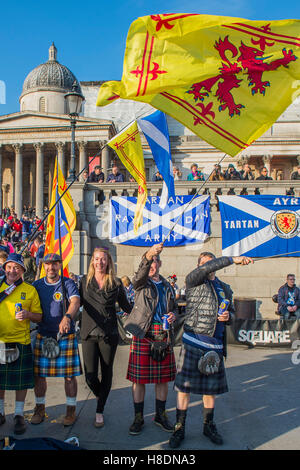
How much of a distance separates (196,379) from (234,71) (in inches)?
130

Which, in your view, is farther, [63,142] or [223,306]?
[63,142]

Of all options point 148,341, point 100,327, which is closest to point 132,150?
point 100,327

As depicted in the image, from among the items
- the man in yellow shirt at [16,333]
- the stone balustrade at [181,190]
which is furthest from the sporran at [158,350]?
the stone balustrade at [181,190]

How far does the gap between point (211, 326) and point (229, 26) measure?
314 centimetres

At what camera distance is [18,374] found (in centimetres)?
424

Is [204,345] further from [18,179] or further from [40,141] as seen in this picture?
[18,179]

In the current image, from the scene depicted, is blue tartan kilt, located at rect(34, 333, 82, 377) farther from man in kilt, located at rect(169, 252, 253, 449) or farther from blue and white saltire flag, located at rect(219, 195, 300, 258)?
blue and white saltire flag, located at rect(219, 195, 300, 258)

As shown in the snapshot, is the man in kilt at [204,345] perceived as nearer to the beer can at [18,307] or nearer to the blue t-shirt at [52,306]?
the blue t-shirt at [52,306]

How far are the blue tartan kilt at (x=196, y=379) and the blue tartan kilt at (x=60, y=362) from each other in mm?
1200

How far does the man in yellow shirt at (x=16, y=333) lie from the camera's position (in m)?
4.20

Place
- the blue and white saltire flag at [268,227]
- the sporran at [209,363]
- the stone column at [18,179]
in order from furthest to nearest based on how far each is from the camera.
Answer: the stone column at [18,179] < the blue and white saltire flag at [268,227] < the sporran at [209,363]

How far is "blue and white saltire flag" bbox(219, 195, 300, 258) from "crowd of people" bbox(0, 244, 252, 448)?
7.13 m

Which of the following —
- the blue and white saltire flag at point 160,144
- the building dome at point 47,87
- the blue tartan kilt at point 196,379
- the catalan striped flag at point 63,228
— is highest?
the building dome at point 47,87

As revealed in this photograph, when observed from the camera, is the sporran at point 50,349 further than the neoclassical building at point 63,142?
No
